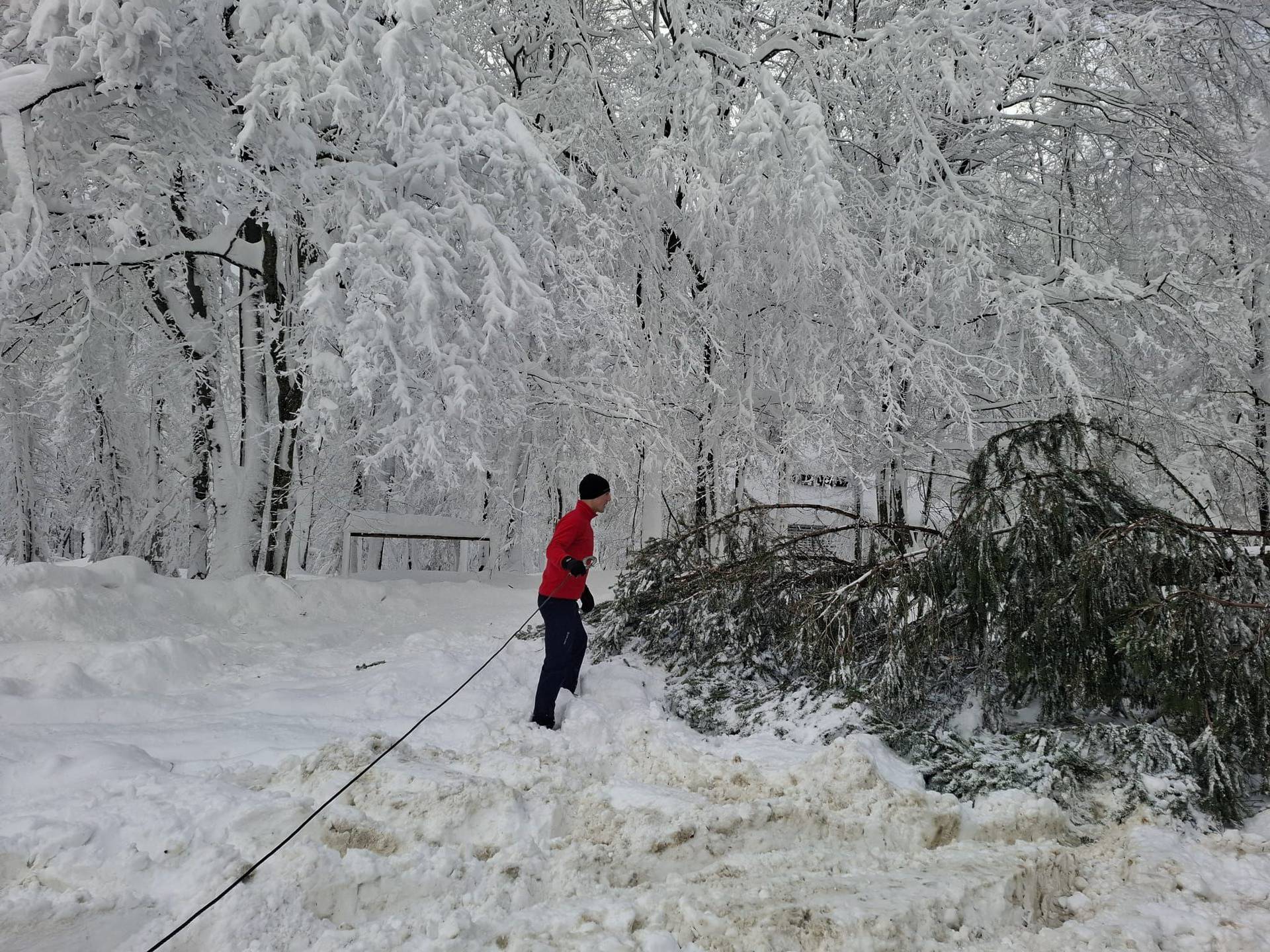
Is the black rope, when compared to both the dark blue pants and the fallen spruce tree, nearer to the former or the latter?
the dark blue pants

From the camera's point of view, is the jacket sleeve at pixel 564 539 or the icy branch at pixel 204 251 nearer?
the jacket sleeve at pixel 564 539

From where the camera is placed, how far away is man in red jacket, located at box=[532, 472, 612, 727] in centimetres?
488

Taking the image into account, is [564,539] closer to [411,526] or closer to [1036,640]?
[1036,640]

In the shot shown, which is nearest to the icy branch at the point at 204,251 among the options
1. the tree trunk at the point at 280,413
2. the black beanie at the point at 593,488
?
the tree trunk at the point at 280,413

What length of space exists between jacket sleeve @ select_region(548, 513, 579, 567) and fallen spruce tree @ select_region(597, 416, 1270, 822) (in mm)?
1273

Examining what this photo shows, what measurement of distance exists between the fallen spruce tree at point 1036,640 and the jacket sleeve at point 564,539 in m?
1.27

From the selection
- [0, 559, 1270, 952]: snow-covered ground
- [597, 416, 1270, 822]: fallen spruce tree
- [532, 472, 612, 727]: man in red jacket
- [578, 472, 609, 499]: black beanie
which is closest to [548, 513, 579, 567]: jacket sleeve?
[532, 472, 612, 727]: man in red jacket

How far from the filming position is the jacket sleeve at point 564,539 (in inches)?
202

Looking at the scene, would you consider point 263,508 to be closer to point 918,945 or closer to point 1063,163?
point 918,945

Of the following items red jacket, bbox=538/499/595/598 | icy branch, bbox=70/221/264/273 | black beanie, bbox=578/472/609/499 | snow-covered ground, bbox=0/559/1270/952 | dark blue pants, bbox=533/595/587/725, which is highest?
icy branch, bbox=70/221/264/273

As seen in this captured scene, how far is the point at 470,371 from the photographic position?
6.89 m

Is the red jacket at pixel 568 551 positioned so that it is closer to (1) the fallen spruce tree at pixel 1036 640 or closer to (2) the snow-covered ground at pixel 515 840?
(2) the snow-covered ground at pixel 515 840

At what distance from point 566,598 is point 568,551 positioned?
293 millimetres

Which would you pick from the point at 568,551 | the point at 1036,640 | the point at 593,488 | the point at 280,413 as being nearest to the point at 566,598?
the point at 568,551
